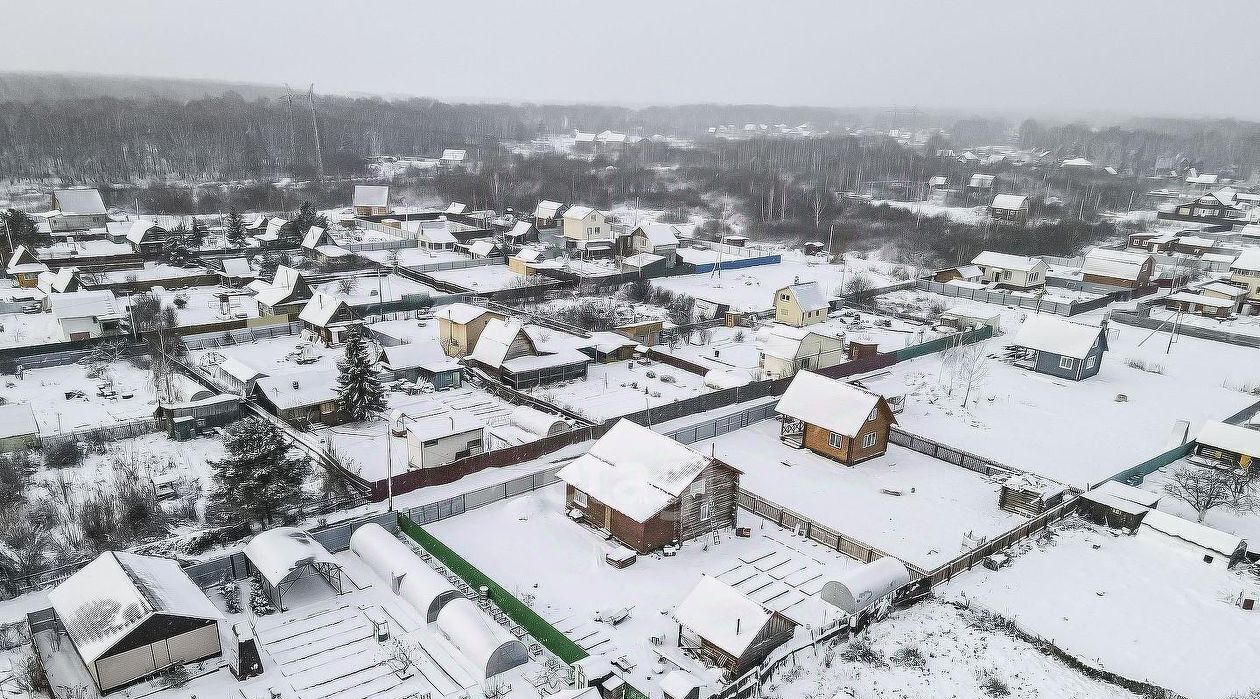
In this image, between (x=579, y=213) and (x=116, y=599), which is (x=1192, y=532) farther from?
(x=579, y=213)

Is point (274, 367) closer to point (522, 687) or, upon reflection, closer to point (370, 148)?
point (522, 687)

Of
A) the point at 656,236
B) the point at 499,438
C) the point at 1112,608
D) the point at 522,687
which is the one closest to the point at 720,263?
the point at 656,236

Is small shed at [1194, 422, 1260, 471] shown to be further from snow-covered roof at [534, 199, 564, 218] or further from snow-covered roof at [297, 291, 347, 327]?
snow-covered roof at [534, 199, 564, 218]

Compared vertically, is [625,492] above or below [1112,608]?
above

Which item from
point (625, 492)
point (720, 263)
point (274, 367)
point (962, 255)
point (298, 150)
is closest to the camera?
point (625, 492)

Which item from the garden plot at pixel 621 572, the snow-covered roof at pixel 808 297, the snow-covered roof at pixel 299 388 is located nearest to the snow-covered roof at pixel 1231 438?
the garden plot at pixel 621 572

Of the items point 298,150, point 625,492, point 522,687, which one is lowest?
point 522,687

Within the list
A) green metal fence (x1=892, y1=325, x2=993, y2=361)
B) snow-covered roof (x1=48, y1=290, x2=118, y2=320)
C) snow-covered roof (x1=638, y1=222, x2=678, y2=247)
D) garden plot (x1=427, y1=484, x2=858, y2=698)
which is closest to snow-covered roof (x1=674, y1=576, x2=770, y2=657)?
garden plot (x1=427, y1=484, x2=858, y2=698)
